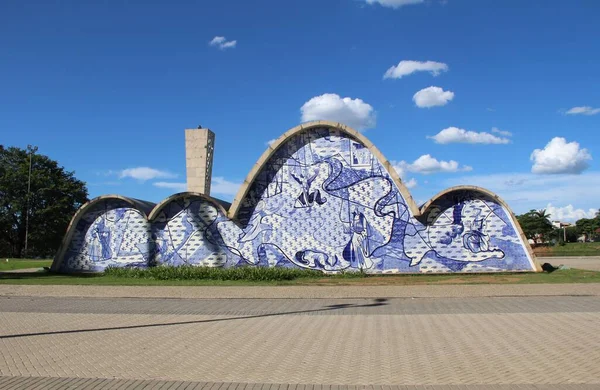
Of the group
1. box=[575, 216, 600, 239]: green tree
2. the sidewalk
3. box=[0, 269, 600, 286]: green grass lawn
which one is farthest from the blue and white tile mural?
box=[575, 216, 600, 239]: green tree

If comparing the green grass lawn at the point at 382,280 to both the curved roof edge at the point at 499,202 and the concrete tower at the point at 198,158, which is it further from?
the concrete tower at the point at 198,158

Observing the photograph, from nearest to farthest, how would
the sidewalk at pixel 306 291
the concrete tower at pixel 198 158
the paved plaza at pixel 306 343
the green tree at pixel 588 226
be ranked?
the paved plaza at pixel 306 343 < the sidewalk at pixel 306 291 < the concrete tower at pixel 198 158 < the green tree at pixel 588 226

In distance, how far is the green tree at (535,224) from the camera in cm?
8019

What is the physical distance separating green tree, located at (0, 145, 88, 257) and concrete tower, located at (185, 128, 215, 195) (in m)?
27.5

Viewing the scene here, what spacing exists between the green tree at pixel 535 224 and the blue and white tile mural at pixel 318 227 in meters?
63.0

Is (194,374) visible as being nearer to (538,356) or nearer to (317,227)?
(538,356)

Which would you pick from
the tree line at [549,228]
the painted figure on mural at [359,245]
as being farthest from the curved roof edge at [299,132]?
the tree line at [549,228]

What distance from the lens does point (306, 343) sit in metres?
8.19

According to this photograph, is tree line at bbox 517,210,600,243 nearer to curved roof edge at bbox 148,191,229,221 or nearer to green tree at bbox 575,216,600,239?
green tree at bbox 575,216,600,239

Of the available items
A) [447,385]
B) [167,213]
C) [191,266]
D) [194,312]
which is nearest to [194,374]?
[447,385]

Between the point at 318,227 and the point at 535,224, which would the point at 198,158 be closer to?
the point at 318,227

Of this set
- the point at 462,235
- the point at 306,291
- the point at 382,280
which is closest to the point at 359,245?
the point at 382,280

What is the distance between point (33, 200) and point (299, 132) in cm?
3525

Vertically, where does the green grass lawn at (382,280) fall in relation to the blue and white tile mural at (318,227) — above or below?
below
